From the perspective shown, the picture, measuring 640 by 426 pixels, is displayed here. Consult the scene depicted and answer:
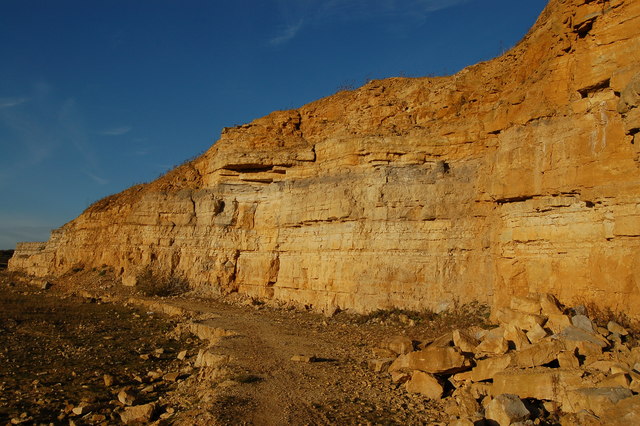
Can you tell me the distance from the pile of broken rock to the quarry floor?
48cm

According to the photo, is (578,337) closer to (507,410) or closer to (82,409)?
(507,410)

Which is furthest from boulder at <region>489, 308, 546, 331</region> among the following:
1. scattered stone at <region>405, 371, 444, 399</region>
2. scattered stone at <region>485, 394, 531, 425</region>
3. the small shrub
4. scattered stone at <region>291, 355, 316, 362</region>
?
the small shrub

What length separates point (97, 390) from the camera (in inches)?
353

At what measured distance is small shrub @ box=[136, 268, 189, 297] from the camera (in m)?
19.9

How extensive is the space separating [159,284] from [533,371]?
17577 millimetres

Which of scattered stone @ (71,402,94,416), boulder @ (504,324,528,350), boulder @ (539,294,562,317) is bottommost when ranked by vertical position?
scattered stone @ (71,402,94,416)

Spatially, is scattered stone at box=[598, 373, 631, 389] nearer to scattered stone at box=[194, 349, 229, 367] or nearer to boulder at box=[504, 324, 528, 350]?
boulder at box=[504, 324, 528, 350]

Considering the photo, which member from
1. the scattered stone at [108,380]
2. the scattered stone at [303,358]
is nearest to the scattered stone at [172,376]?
the scattered stone at [108,380]

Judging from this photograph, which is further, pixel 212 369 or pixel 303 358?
pixel 303 358

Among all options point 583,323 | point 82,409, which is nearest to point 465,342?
point 583,323

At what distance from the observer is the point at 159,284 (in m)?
20.3

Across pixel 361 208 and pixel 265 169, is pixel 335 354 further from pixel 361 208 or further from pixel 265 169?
pixel 265 169

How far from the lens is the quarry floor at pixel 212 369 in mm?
6824

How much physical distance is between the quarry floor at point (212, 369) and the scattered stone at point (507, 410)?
2.75 ft
